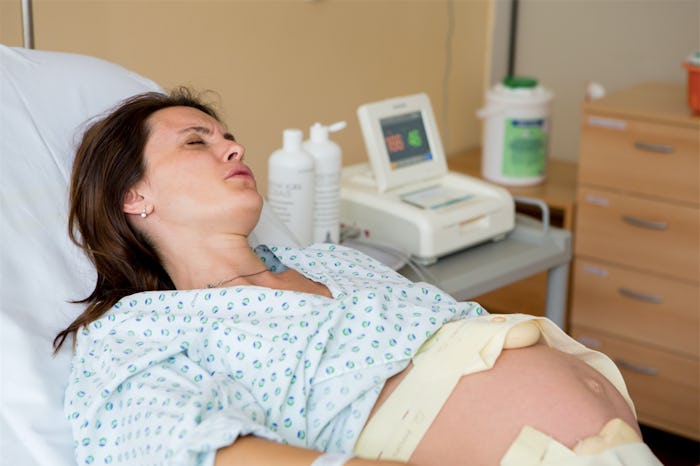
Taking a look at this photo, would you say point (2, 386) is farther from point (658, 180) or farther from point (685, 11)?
point (685, 11)

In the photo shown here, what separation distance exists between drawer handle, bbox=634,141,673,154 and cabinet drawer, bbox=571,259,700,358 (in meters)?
0.34

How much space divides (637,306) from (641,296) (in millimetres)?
32

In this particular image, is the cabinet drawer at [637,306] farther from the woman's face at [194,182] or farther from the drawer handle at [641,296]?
the woman's face at [194,182]

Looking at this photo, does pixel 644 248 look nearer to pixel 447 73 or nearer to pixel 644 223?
pixel 644 223

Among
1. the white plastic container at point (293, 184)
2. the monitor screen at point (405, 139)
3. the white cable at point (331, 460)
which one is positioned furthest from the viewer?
the monitor screen at point (405, 139)

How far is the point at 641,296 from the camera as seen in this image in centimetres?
274

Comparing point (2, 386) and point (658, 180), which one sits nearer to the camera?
point (2, 386)

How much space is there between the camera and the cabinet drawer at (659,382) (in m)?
2.71

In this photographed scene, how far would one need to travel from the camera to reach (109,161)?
1591 mm

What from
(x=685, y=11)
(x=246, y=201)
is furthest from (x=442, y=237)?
(x=685, y=11)

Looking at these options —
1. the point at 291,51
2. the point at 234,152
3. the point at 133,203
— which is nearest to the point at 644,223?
the point at 291,51

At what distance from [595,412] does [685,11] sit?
1992mm

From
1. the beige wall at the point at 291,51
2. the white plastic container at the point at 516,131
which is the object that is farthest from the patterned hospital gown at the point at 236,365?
the white plastic container at the point at 516,131

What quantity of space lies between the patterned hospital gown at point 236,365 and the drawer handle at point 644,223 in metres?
1.30
